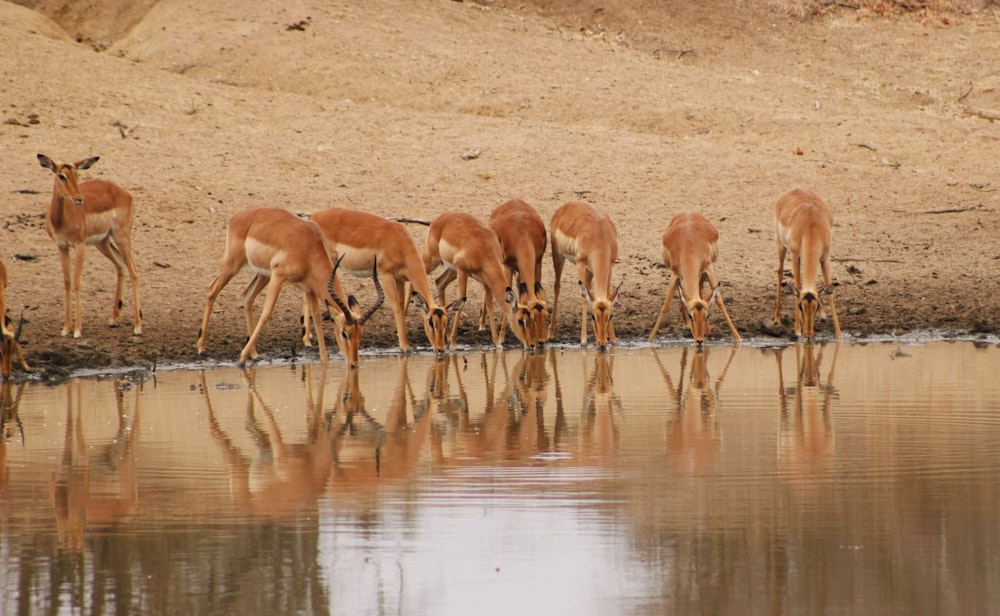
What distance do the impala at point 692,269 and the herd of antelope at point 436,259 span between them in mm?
13

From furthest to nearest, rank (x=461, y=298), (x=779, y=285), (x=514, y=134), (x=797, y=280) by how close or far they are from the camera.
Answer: (x=514, y=134), (x=779, y=285), (x=797, y=280), (x=461, y=298)

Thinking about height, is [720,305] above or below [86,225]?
below

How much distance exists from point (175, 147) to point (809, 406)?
1204 cm

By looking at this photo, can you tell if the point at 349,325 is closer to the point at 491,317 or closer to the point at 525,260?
the point at 491,317

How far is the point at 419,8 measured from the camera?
27.0 metres

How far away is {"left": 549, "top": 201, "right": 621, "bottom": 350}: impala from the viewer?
45.5 ft

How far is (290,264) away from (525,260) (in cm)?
276

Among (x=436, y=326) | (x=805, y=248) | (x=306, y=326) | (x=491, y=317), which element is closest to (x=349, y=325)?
(x=436, y=326)

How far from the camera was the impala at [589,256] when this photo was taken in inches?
546

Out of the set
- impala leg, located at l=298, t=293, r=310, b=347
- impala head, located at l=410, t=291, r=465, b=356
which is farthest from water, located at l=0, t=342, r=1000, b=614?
impala leg, located at l=298, t=293, r=310, b=347

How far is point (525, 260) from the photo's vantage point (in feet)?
48.0

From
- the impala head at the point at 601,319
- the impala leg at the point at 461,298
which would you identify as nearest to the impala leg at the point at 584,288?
the impala head at the point at 601,319

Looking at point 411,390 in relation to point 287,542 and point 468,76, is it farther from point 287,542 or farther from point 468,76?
point 468,76

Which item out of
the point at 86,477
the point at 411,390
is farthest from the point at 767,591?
the point at 411,390
